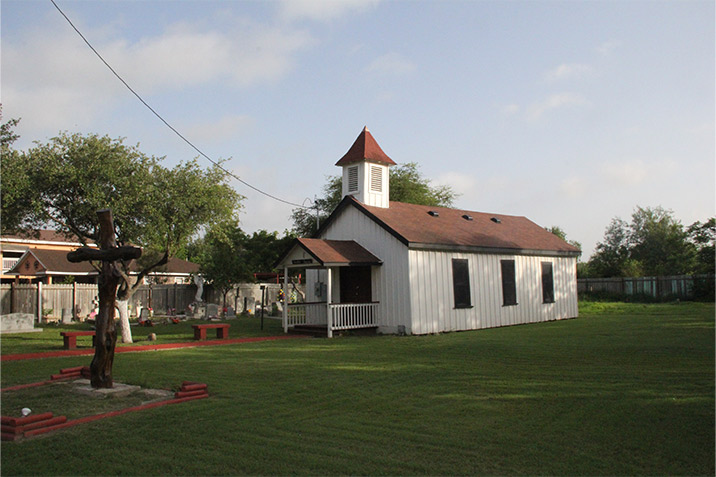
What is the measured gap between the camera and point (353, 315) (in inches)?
755

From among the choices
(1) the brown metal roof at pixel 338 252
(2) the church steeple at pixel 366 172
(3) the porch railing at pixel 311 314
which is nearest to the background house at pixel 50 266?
(3) the porch railing at pixel 311 314

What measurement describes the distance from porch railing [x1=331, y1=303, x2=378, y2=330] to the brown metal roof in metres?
1.45

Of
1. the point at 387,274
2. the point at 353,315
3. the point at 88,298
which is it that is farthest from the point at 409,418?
the point at 88,298

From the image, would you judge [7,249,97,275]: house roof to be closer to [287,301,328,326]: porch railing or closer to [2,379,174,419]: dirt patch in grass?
[287,301,328,326]: porch railing

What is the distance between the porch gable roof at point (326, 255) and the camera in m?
18.2

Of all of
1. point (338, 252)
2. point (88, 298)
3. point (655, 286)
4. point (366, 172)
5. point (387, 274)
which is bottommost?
point (655, 286)

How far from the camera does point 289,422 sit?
7.14 metres

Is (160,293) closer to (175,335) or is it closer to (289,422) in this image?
(175,335)

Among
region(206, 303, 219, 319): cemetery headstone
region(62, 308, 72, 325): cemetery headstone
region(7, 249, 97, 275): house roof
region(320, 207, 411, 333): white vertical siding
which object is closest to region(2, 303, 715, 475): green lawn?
region(320, 207, 411, 333): white vertical siding

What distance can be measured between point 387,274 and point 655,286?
2372cm

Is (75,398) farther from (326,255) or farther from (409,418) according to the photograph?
(326,255)

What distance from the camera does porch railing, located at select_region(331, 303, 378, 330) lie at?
1880cm

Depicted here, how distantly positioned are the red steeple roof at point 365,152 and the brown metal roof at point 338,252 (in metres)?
3.27

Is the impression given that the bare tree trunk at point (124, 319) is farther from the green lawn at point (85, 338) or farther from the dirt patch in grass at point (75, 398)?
the dirt patch in grass at point (75, 398)
